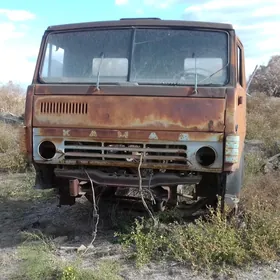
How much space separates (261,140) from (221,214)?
22.9ft

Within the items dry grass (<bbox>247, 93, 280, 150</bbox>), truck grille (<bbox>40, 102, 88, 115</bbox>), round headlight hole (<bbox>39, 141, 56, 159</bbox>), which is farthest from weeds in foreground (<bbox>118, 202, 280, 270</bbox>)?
dry grass (<bbox>247, 93, 280, 150</bbox>)

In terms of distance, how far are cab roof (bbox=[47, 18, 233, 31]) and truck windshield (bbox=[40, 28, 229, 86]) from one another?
62mm

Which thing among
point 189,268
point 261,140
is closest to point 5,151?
point 261,140

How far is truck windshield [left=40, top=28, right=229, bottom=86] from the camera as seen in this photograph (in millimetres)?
5297

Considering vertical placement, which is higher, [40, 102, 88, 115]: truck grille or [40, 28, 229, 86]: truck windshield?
[40, 28, 229, 86]: truck windshield

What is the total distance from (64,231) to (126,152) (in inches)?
66.1

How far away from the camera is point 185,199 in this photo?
6711mm

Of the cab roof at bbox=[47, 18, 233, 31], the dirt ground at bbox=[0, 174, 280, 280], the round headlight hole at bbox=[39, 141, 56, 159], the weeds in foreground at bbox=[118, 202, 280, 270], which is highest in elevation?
the cab roof at bbox=[47, 18, 233, 31]

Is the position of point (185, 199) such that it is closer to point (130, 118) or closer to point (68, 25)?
point (130, 118)

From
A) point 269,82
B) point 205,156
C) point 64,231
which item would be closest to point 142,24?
point 205,156

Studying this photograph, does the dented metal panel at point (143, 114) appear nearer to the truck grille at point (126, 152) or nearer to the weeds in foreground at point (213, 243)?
the truck grille at point (126, 152)

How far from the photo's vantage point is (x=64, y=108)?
513cm

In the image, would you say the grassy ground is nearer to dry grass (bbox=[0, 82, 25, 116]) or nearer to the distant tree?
the distant tree

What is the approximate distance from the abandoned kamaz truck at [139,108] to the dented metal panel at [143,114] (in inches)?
0.4
